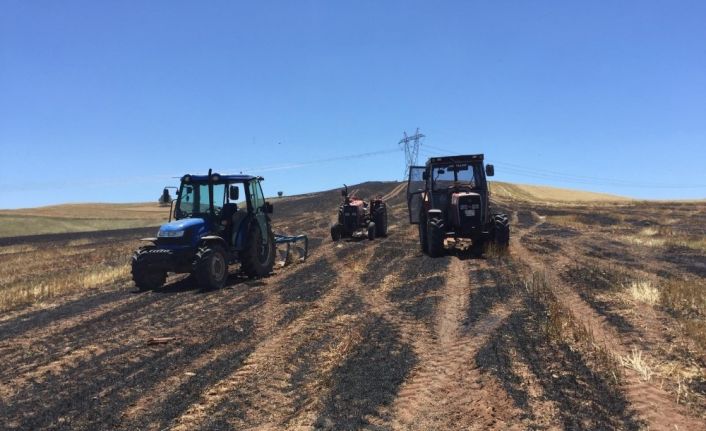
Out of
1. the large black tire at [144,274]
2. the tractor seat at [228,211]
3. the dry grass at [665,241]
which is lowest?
the dry grass at [665,241]

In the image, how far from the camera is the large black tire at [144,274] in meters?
10.6

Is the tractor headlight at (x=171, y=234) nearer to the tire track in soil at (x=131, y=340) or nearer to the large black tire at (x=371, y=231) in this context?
the tire track in soil at (x=131, y=340)

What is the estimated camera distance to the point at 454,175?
15172 millimetres

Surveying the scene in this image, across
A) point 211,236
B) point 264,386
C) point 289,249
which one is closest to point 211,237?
point 211,236

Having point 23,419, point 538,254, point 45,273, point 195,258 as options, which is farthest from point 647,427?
point 45,273

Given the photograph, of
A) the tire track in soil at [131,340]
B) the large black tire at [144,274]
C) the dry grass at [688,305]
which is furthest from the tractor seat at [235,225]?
the dry grass at [688,305]

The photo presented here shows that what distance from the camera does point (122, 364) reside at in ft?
19.1

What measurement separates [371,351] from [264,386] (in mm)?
1396

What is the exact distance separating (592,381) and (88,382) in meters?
4.80

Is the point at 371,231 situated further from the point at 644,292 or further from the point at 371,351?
the point at 371,351

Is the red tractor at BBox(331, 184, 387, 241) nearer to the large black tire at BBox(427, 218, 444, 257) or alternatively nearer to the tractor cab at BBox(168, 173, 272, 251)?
the large black tire at BBox(427, 218, 444, 257)

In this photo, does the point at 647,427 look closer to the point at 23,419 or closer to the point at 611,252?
the point at 23,419

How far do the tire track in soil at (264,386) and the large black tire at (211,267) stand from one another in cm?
287

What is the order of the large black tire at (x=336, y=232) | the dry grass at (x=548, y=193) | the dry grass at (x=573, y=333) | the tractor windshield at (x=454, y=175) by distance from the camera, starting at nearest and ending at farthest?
the dry grass at (x=573, y=333), the tractor windshield at (x=454, y=175), the large black tire at (x=336, y=232), the dry grass at (x=548, y=193)
